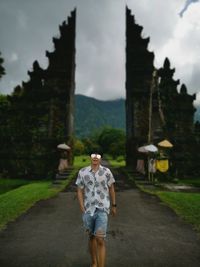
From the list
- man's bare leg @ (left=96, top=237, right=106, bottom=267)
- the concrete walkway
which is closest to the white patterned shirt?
man's bare leg @ (left=96, top=237, right=106, bottom=267)

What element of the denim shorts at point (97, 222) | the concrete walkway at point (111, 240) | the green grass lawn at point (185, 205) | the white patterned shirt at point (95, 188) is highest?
the white patterned shirt at point (95, 188)

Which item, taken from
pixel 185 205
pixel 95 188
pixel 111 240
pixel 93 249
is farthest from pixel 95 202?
pixel 185 205

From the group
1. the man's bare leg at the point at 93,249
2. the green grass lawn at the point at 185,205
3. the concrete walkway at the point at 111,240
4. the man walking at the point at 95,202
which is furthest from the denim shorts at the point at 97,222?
the green grass lawn at the point at 185,205

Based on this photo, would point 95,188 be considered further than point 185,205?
No

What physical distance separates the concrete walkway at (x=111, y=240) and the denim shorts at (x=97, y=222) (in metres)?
0.74

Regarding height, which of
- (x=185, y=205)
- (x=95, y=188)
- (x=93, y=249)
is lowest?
(x=185, y=205)

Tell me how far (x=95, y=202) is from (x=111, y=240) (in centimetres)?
236

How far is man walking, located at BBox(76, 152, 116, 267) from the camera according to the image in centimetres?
565

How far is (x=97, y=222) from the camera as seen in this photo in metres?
5.68

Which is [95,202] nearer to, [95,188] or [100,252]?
[95,188]

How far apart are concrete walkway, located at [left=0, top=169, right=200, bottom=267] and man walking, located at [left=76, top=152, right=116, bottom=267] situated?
2.01 feet

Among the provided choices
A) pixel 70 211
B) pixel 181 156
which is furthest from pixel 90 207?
pixel 181 156

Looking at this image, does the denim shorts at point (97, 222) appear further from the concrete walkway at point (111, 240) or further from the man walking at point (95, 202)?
the concrete walkway at point (111, 240)

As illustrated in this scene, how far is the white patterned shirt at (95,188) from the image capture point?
227 inches
